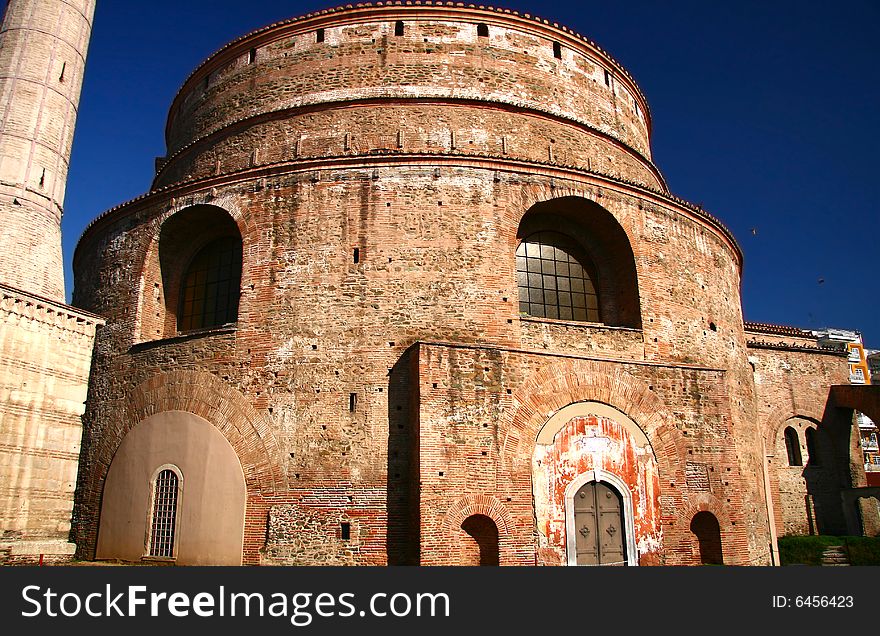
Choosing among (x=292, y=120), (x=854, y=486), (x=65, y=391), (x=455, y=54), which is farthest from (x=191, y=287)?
(x=854, y=486)

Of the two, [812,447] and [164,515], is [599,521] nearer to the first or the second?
[164,515]

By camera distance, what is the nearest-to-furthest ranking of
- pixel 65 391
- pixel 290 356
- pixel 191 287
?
pixel 290 356, pixel 65 391, pixel 191 287

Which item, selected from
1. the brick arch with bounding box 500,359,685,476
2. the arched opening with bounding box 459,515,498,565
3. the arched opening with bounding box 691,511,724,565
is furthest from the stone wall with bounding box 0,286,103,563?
the arched opening with bounding box 691,511,724,565

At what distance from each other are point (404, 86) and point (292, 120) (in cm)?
252

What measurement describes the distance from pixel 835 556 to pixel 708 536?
4.77 metres

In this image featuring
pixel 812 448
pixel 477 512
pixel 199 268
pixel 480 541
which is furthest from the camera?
pixel 812 448

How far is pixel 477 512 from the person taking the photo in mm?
10391

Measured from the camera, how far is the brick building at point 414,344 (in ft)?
35.7

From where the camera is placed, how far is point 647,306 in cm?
1298

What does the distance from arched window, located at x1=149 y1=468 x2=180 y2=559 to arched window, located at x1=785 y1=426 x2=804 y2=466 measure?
13963 mm

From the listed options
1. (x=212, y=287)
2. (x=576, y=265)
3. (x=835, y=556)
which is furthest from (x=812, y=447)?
(x=212, y=287)
